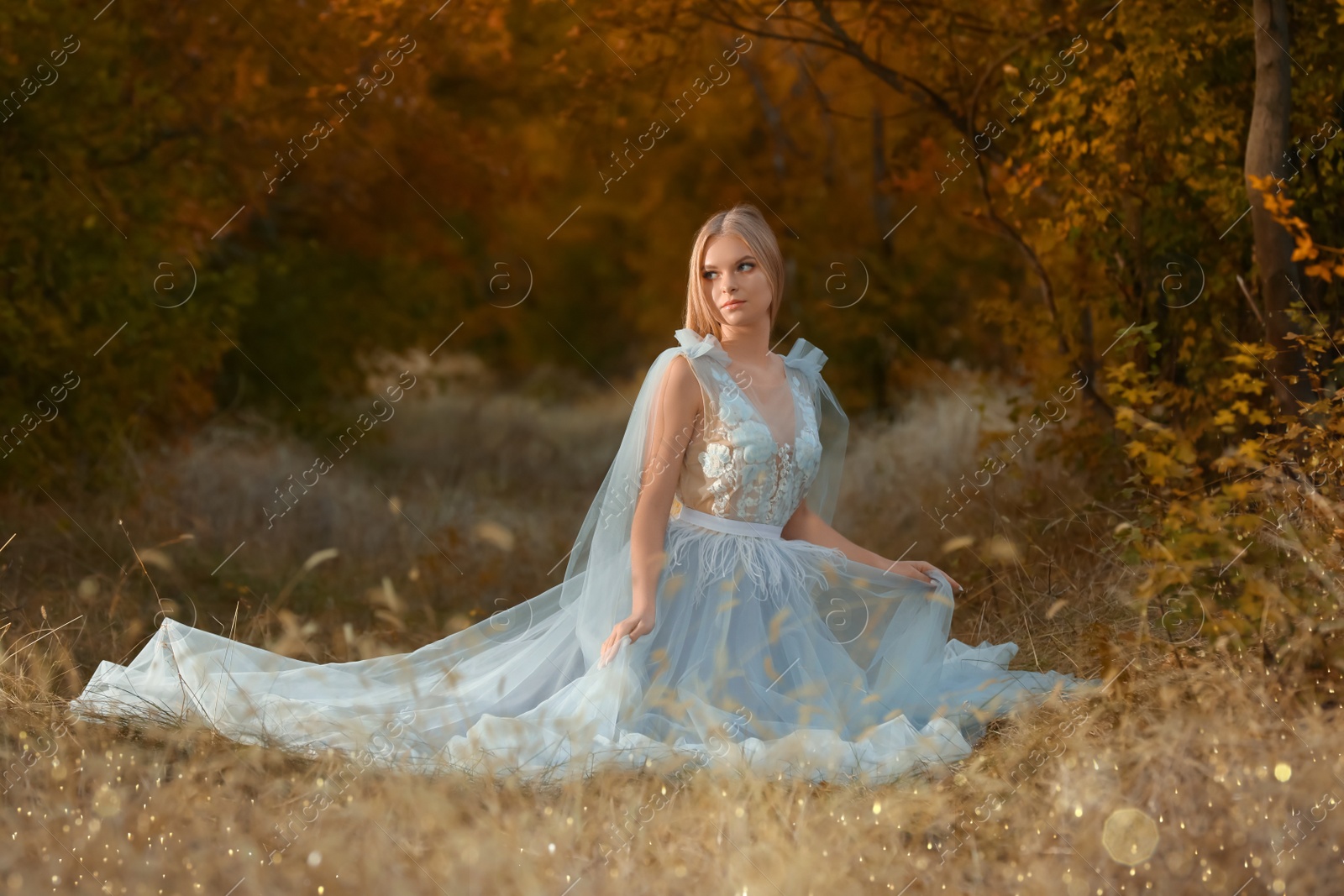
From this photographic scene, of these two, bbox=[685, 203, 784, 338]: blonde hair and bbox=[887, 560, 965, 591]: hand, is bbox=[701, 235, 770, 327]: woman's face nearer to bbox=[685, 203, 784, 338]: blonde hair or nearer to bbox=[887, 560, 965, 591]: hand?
bbox=[685, 203, 784, 338]: blonde hair

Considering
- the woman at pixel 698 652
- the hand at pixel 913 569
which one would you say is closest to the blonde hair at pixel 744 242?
the woman at pixel 698 652

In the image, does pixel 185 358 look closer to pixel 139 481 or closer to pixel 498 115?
pixel 139 481

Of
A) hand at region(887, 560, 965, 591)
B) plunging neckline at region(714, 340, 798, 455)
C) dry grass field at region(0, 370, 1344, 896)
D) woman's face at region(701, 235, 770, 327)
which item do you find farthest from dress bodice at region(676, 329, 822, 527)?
dry grass field at region(0, 370, 1344, 896)

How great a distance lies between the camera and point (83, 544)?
20.9ft

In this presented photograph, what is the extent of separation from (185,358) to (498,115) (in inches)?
214

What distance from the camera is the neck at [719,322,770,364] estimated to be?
3.79 metres

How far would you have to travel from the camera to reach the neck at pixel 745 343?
3795mm

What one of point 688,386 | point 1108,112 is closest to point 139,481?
point 688,386

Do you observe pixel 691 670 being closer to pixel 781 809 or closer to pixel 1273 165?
pixel 781 809

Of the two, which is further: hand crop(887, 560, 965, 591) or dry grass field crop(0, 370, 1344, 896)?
hand crop(887, 560, 965, 591)

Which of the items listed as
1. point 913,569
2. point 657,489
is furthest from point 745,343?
point 913,569

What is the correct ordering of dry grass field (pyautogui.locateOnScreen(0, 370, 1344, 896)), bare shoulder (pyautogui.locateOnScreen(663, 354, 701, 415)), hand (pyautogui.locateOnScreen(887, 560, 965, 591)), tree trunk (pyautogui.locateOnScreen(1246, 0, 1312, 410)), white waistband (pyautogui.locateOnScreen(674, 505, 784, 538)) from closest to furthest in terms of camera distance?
dry grass field (pyautogui.locateOnScreen(0, 370, 1344, 896)), bare shoulder (pyautogui.locateOnScreen(663, 354, 701, 415)), white waistband (pyautogui.locateOnScreen(674, 505, 784, 538)), hand (pyautogui.locateOnScreen(887, 560, 965, 591)), tree trunk (pyautogui.locateOnScreen(1246, 0, 1312, 410))

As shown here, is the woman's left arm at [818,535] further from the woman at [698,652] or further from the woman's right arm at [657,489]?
the woman's right arm at [657,489]

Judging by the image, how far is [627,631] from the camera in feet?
11.5
